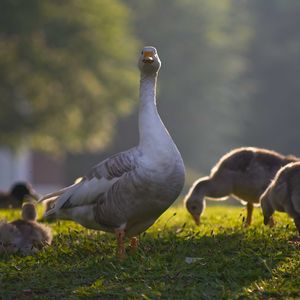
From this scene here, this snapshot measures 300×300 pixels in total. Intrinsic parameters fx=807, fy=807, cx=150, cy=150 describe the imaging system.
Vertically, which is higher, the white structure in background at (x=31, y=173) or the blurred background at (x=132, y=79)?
the blurred background at (x=132, y=79)

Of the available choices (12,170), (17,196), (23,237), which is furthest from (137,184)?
(12,170)

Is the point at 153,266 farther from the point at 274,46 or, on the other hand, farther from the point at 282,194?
the point at 274,46

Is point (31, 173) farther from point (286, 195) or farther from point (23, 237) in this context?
point (286, 195)

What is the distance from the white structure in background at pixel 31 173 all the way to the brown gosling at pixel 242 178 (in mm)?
40343

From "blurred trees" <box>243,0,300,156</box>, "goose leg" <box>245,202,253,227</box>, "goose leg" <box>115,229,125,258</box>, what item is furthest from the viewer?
"blurred trees" <box>243,0,300,156</box>

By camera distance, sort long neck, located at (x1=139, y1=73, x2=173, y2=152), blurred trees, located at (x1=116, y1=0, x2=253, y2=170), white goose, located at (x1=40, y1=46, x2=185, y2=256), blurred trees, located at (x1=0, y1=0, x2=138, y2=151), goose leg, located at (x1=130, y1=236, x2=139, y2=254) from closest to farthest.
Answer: white goose, located at (x1=40, y1=46, x2=185, y2=256) → long neck, located at (x1=139, y1=73, x2=173, y2=152) → goose leg, located at (x1=130, y1=236, x2=139, y2=254) → blurred trees, located at (x1=0, y1=0, x2=138, y2=151) → blurred trees, located at (x1=116, y1=0, x2=253, y2=170)

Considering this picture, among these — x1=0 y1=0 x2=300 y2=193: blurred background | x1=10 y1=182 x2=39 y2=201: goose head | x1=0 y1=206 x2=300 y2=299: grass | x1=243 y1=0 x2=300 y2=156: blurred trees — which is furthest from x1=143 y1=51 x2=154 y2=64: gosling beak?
x1=243 y1=0 x2=300 y2=156: blurred trees

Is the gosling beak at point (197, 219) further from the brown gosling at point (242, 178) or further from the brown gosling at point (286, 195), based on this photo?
the brown gosling at point (286, 195)

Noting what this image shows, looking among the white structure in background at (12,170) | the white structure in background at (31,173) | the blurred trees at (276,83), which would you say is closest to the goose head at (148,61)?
the white structure in background at (31,173)

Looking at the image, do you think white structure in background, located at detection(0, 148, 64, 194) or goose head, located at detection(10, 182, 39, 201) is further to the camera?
white structure in background, located at detection(0, 148, 64, 194)

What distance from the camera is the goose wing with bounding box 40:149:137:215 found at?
8.55 m

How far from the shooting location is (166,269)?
8016 mm

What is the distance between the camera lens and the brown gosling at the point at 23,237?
32.0 feet

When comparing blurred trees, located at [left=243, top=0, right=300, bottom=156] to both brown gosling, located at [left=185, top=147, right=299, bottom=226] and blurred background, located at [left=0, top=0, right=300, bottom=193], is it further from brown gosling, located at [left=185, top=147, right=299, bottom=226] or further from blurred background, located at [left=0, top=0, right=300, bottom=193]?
brown gosling, located at [left=185, top=147, right=299, bottom=226]
